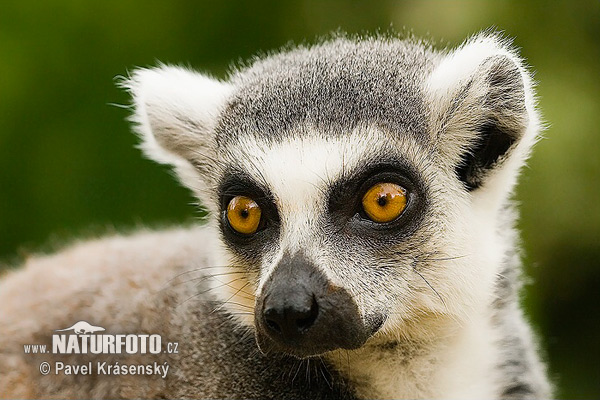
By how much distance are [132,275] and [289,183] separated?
2.71 feet

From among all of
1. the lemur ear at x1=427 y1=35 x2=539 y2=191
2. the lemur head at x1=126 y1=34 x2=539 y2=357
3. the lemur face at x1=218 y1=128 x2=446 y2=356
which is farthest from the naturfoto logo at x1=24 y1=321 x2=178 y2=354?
the lemur ear at x1=427 y1=35 x2=539 y2=191

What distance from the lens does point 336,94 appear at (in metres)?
2.38

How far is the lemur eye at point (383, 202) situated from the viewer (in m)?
2.21

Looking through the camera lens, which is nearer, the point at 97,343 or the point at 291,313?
the point at 291,313

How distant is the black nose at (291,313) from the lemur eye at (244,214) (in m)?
0.37

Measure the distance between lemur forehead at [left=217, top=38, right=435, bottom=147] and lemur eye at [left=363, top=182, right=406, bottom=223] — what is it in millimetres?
209

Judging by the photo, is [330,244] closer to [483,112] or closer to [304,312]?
[304,312]

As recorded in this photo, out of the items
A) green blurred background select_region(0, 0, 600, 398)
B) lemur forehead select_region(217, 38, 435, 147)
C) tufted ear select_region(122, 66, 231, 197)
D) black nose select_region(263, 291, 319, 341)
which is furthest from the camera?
green blurred background select_region(0, 0, 600, 398)

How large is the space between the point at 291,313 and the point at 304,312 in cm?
3

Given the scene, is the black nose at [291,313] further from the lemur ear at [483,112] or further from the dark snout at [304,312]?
the lemur ear at [483,112]

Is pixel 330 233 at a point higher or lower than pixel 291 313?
higher

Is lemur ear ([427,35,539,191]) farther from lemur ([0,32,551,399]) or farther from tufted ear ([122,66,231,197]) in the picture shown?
tufted ear ([122,66,231,197])

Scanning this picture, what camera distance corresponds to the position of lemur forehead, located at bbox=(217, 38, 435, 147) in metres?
2.35

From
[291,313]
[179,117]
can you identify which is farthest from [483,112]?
[179,117]
